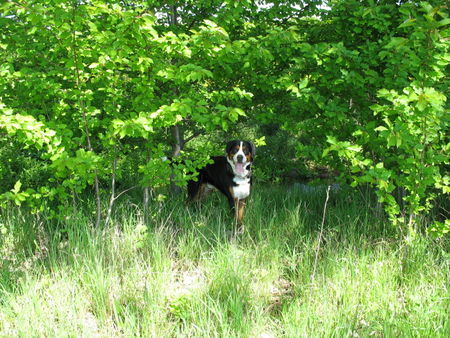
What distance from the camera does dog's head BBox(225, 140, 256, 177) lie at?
439 centimetres

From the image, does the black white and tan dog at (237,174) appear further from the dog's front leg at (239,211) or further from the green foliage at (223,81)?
the green foliage at (223,81)

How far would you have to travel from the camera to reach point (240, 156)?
4387mm

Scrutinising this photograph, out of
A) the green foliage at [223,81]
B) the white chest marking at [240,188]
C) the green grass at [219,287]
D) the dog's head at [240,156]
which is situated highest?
the green foliage at [223,81]

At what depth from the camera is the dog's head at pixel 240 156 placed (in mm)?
4395

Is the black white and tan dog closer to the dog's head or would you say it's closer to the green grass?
the dog's head

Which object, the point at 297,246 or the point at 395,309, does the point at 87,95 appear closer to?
the point at 297,246

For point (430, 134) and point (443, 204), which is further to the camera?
point (443, 204)

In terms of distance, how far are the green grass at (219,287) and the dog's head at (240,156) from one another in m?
0.77

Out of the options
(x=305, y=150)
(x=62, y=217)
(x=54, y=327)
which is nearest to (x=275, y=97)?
(x=305, y=150)

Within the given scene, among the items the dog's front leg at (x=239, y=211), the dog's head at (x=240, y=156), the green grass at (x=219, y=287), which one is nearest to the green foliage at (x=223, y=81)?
the dog's head at (x=240, y=156)

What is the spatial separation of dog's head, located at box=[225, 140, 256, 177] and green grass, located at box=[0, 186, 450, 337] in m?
0.77

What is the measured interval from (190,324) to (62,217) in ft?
6.26

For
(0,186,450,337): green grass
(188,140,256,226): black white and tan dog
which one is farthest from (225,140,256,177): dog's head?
(0,186,450,337): green grass

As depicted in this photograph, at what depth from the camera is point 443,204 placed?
496cm
